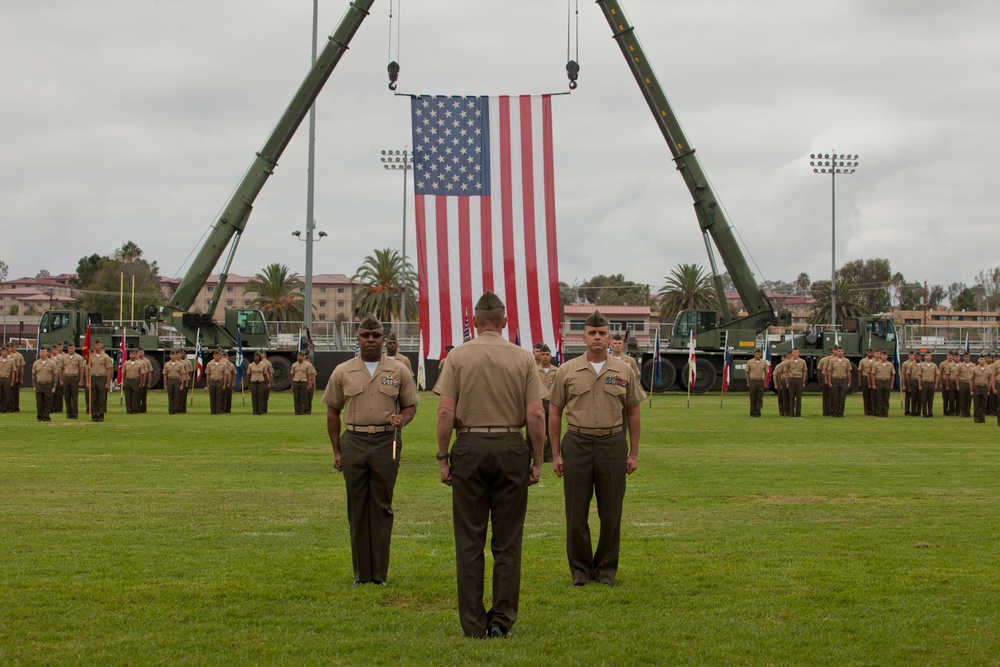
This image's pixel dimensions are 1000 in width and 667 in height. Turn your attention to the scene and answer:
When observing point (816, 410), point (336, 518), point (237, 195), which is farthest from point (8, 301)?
point (336, 518)

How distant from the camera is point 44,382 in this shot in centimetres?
2633

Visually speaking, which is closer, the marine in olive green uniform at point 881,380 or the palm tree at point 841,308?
the marine in olive green uniform at point 881,380

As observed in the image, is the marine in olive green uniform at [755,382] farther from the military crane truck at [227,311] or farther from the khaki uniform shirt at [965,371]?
the military crane truck at [227,311]

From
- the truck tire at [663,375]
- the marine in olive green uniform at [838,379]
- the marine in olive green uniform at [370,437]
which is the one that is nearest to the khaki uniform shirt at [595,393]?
the marine in olive green uniform at [370,437]

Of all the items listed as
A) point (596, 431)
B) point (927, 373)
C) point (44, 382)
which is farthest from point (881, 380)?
point (596, 431)

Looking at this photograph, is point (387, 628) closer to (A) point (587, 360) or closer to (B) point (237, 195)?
(A) point (587, 360)

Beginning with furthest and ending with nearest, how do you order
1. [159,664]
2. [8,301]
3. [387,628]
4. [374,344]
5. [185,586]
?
[8,301] → [374,344] → [185,586] → [387,628] → [159,664]

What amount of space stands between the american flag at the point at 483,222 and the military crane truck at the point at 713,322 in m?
9.53

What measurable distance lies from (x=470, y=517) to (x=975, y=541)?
16.6ft

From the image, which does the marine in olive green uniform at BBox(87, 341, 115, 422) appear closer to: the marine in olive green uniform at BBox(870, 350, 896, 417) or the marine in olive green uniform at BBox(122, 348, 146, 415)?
the marine in olive green uniform at BBox(122, 348, 146, 415)

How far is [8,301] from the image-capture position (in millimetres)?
157875

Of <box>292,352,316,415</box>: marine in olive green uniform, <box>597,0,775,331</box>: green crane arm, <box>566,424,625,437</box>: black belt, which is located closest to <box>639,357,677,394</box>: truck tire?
<box>597,0,775,331</box>: green crane arm

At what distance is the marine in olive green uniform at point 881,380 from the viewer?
97.4 ft

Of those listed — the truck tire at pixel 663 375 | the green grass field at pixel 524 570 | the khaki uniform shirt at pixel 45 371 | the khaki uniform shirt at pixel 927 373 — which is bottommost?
the truck tire at pixel 663 375
